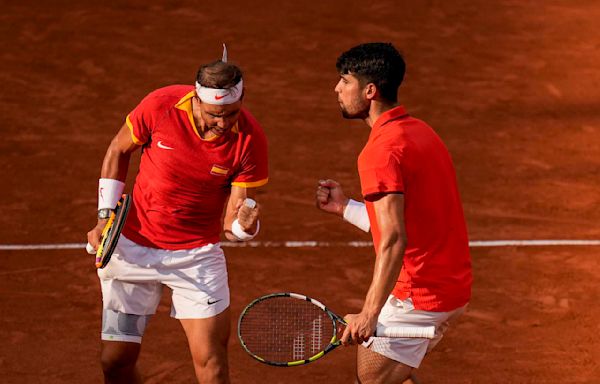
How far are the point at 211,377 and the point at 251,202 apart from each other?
3.77ft

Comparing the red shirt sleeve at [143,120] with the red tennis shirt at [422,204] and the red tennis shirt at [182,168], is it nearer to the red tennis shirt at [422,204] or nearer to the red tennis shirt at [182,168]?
the red tennis shirt at [182,168]

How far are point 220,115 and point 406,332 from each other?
1673 millimetres

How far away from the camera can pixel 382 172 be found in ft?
20.6

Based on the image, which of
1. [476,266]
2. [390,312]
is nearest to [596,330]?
[476,266]

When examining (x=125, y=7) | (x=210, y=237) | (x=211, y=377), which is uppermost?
(x=210, y=237)

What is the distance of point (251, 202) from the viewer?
23.5 ft

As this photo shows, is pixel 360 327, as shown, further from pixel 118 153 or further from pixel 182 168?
pixel 118 153

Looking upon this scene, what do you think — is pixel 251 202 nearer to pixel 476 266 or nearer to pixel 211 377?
pixel 211 377

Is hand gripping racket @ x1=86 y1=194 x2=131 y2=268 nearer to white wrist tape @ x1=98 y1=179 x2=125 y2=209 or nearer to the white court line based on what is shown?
white wrist tape @ x1=98 y1=179 x2=125 y2=209

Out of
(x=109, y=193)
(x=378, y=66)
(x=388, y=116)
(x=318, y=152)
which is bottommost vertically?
(x=318, y=152)

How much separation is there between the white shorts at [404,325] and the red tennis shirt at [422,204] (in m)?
0.05

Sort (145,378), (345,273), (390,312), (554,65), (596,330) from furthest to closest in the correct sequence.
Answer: (554,65)
(345,273)
(596,330)
(145,378)
(390,312)

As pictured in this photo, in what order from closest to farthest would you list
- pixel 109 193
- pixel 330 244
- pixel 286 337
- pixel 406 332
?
pixel 406 332 < pixel 109 193 < pixel 286 337 < pixel 330 244

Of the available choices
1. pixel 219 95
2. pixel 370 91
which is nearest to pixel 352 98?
pixel 370 91
